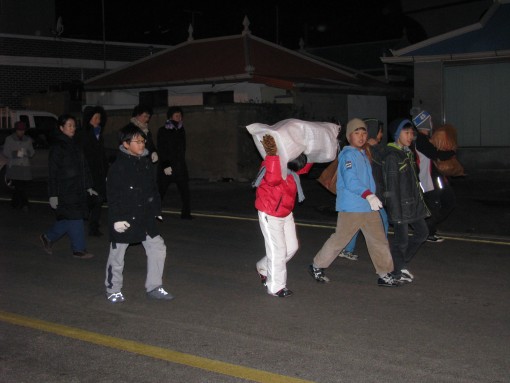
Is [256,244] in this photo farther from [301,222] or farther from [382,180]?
[382,180]

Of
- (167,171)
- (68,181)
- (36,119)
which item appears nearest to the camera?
(68,181)

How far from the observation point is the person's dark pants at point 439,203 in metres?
8.89

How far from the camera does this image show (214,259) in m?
8.72

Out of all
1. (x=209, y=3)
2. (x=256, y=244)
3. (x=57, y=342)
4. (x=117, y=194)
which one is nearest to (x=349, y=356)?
(x=57, y=342)

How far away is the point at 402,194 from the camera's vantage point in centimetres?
700

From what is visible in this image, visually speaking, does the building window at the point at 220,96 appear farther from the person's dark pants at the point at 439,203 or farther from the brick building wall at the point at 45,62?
the person's dark pants at the point at 439,203

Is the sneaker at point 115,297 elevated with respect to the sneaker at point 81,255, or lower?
lower

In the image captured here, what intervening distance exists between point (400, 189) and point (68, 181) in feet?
12.6

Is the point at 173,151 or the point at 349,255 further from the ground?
the point at 173,151

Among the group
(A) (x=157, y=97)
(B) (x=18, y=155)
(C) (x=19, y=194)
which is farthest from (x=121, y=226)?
(A) (x=157, y=97)

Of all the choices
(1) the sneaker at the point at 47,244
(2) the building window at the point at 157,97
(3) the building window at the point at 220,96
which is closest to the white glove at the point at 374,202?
(1) the sneaker at the point at 47,244

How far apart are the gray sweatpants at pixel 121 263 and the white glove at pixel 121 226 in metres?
0.20

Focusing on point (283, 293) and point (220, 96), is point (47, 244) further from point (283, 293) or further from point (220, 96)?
point (220, 96)

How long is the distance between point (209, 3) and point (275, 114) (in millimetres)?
32421
